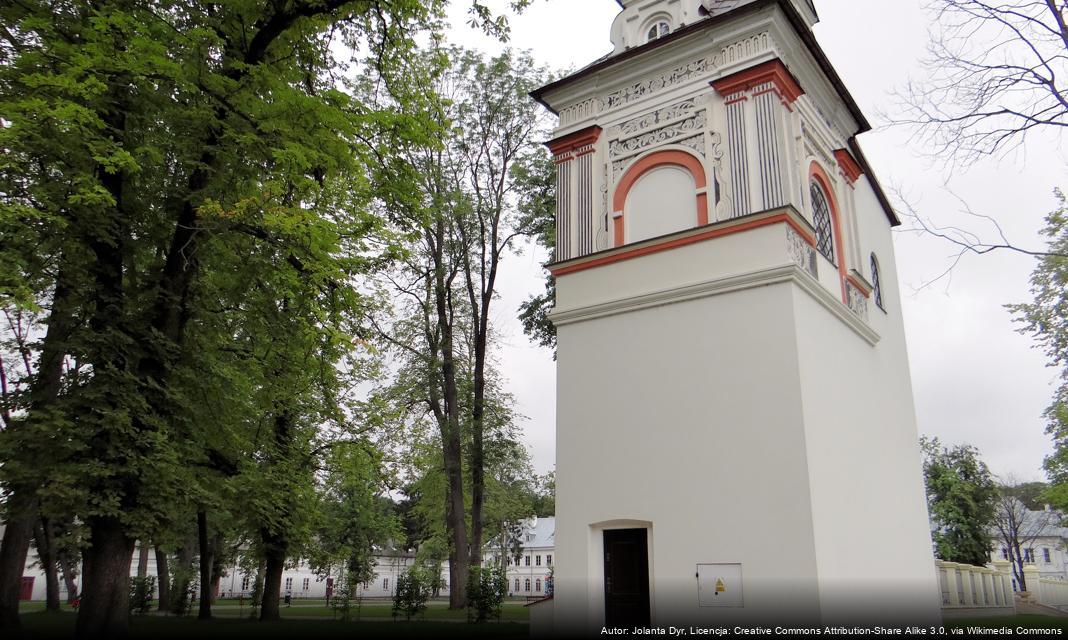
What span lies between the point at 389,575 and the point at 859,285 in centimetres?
5930

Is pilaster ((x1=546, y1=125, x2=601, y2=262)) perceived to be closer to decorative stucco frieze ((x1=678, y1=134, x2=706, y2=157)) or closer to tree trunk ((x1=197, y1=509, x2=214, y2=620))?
decorative stucco frieze ((x1=678, y1=134, x2=706, y2=157))

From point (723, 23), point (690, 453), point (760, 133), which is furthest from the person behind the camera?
A: point (723, 23)

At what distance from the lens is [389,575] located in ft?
214

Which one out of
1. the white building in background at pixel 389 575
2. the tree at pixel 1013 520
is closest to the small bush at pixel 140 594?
the white building in background at pixel 389 575

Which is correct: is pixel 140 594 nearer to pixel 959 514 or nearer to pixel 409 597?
pixel 409 597

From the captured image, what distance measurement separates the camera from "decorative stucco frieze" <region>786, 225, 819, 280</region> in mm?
11336

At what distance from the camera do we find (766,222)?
11.4 meters

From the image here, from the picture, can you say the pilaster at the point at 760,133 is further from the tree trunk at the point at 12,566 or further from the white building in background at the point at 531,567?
the white building in background at the point at 531,567

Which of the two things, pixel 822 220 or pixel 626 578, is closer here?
pixel 626 578

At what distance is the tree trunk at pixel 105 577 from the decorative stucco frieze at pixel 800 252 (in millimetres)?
10815

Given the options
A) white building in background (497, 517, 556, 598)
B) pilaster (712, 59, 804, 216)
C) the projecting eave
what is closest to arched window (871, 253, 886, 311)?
the projecting eave

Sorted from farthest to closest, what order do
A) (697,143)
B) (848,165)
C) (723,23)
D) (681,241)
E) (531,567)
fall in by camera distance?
(531,567) < (848,165) < (697,143) < (723,23) < (681,241)

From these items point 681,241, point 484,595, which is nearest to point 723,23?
point 681,241

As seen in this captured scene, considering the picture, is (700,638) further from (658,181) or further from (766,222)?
(658,181)
